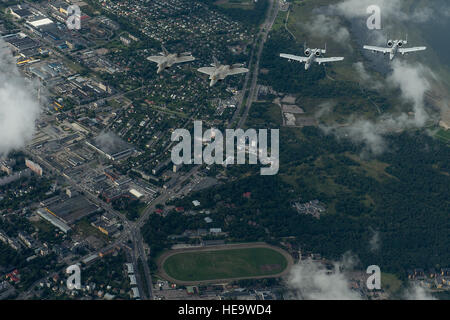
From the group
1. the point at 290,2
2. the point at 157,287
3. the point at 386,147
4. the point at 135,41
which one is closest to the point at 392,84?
the point at 386,147

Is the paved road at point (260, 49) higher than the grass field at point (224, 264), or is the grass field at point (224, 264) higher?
the paved road at point (260, 49)

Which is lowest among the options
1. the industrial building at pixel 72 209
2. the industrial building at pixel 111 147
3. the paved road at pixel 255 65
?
the industrial building at pixel 72 209

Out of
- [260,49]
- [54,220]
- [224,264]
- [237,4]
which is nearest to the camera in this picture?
[224,264]

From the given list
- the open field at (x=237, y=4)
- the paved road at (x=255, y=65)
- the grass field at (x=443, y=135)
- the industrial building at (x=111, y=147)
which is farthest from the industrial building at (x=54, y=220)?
the open field at (x=237, y=4)

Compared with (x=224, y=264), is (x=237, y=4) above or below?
above

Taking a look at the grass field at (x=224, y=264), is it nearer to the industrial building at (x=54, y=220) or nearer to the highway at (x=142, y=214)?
the highway at (x=142, y=214)

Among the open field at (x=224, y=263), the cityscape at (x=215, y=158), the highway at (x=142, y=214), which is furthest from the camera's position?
the cityscape at (x=215, y=158)

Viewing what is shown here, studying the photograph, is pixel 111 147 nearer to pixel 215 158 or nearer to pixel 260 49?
pixel 215 158

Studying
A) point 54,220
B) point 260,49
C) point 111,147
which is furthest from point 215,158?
point 260,49

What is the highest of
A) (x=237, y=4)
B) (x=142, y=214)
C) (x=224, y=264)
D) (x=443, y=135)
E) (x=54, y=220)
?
(x=237, y=4)
